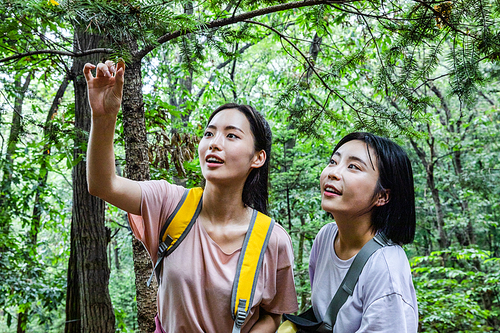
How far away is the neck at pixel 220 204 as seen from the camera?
5.58 feet

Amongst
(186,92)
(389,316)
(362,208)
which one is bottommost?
(389,316)

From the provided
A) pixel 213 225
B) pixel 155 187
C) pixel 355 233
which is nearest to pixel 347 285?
pixel 355 233

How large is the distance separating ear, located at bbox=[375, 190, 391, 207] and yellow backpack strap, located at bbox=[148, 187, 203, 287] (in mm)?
801

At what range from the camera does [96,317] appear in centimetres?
387

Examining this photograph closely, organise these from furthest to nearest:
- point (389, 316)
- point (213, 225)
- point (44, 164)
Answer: point (44, 164) → point (213, 225) → point (389, 316)

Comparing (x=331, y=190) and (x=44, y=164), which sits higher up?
(x=44, y=164)

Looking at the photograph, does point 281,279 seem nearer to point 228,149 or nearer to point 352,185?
point 352,185

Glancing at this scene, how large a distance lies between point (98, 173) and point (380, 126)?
187 cm

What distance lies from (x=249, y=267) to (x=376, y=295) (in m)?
0.52

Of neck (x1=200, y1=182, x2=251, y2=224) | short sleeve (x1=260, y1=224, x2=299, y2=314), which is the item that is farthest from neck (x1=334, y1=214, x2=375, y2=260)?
neck (x1=200, y1=182, x2=251, y2=224)

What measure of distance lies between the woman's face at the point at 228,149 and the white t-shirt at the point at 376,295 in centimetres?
58

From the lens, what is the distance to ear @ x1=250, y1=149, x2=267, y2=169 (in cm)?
179

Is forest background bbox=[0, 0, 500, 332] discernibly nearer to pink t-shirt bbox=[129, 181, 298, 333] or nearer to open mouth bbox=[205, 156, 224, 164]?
open mouth bbox=[205, 156, 224, 164]

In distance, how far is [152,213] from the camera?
1527mm
